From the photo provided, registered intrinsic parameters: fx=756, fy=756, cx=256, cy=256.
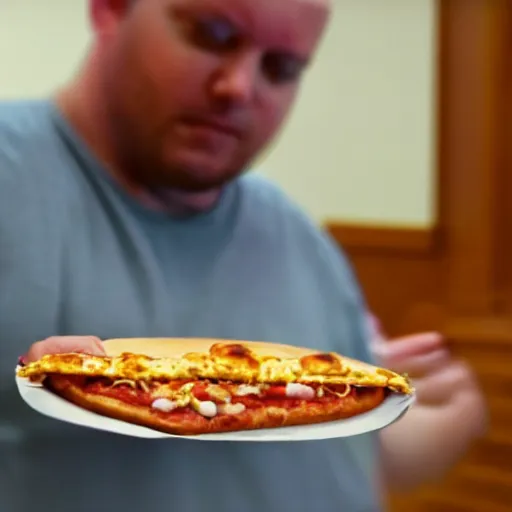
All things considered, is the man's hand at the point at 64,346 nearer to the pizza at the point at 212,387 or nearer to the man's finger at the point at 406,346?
the pizza at the point at 212,387

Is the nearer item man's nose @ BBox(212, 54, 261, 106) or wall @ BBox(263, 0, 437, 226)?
man's nose @ BBox(212, 54, 261, 106)

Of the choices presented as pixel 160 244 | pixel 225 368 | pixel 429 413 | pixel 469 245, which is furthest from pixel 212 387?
pixel 469 245

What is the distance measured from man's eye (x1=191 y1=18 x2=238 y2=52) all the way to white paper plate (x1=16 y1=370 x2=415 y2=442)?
0.72ft


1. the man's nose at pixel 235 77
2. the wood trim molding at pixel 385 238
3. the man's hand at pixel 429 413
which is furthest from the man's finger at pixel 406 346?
the man's nose at pixel 235 77

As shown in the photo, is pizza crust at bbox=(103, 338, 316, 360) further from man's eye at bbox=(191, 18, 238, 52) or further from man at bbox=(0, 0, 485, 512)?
man's eye at bbox=(191, 18, 238, 52)

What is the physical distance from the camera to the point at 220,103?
18.2 inches

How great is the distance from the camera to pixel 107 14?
1.54 feet

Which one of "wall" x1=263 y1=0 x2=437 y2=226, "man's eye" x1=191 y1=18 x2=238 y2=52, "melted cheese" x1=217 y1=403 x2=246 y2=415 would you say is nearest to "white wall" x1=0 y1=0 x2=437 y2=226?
"wall" x1=263 y1=0 x2=437 y2=226

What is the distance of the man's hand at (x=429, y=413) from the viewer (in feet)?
1.75

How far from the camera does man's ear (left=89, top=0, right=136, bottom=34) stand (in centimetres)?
46

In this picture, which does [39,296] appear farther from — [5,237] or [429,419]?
[429,419]

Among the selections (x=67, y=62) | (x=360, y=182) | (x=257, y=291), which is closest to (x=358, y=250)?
(x=360, y=182)

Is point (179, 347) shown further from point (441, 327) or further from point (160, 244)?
point (441, 327)

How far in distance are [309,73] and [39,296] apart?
27 cm
